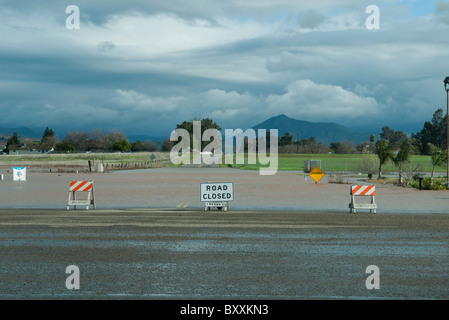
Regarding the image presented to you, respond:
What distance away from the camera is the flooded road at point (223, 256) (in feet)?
26.9

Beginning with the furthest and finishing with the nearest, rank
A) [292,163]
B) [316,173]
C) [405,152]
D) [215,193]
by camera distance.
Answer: [292,163] → [405,152] → [316,173] → [215,193]

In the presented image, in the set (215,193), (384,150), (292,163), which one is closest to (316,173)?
(384,150)

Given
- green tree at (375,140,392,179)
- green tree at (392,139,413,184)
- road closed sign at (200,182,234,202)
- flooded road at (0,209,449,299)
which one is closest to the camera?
flooded road at (0,209,449,299)

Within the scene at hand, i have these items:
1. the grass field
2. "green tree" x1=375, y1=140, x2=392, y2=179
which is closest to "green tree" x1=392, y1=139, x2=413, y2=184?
the grass field

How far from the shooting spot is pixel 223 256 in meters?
11.0

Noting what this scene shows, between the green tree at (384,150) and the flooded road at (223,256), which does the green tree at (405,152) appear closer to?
the green tree at (384,150)

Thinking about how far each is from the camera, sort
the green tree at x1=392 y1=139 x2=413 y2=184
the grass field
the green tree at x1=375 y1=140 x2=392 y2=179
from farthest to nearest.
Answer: the grass field < the green tree at x1=375 y1=140 x2=392 y2=179 < the green tree at x1=392 y1=139 x2=413 y2=184

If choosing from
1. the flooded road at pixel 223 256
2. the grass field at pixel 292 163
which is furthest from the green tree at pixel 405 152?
the flooded road at pixel 223 256

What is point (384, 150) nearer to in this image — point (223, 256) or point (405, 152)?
point (405, 152)

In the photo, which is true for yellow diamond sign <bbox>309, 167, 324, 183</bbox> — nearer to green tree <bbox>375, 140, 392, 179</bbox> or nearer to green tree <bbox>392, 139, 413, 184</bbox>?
green tree <bbox>392, 139, 413, 184</bbox>

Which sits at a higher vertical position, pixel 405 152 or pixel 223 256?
pixel 405 152

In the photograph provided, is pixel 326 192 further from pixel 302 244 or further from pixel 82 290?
pixel 82 290

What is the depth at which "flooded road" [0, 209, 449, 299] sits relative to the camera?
8.21m
